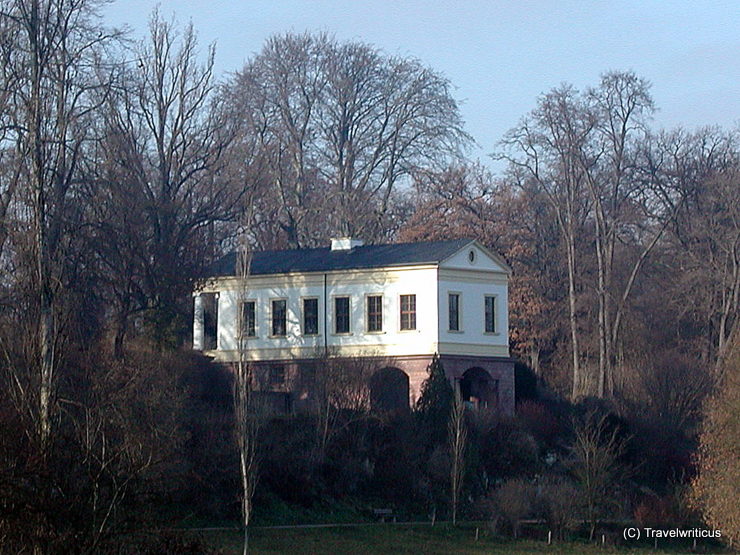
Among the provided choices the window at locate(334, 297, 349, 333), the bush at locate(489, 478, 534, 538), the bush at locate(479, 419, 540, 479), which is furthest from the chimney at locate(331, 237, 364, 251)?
the bush at locate(489, 478, 534, 538)

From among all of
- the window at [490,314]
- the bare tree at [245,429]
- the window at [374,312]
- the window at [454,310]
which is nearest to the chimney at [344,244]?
the window at [374,312]

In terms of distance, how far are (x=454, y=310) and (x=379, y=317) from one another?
301 centimetres

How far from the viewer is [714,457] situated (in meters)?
41.6

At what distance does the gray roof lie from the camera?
54281mm

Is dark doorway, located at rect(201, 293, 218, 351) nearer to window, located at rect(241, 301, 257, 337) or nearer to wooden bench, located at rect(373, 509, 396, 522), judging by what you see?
window, located at rect(241, 301, 257, 337)

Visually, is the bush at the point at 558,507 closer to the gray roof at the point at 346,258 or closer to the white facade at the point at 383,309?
the white facade at the point at 383,309

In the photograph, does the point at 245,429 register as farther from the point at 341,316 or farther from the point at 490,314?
the point at 490,314

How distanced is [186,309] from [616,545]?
1860cm

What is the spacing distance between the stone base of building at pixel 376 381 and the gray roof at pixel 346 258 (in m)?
3.91

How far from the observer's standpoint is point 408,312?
5375 cm

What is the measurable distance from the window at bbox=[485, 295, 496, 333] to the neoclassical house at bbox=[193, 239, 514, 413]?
52 millimetres

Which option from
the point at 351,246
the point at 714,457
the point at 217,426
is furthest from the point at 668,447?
the point at 217,426

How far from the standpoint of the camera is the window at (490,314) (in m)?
54.9

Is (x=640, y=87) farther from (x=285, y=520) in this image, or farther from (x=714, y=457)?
(x=285, y=520)
